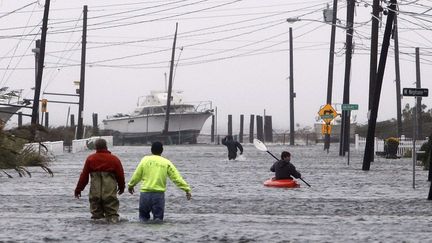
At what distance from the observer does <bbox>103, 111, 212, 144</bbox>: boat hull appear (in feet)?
324

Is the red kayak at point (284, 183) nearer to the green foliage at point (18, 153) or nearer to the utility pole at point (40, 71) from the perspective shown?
the green foliage at point (18, 153)

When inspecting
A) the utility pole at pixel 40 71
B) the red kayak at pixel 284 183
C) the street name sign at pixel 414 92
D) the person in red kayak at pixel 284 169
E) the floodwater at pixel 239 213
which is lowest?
the floodwater at pixel 239 213

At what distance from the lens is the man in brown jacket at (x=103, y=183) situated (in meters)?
16.3

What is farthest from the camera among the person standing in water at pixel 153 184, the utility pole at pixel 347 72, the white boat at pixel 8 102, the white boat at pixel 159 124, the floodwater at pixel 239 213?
the white boat at pixel 159 124

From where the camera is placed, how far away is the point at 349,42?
53750mm

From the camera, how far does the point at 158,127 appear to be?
329 ft

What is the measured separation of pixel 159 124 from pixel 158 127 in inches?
14.5

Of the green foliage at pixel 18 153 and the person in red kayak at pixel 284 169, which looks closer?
the person in red kayak at pixel 284 169

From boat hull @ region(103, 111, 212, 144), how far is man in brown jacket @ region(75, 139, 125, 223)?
8122 centimetres

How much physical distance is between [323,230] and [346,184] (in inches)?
498

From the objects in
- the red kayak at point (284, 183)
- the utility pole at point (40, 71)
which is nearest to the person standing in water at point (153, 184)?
the red kayak at point (284, 183)

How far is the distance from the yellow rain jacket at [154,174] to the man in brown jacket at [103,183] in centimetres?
36

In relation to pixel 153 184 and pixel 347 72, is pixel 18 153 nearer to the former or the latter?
pixel 153 184

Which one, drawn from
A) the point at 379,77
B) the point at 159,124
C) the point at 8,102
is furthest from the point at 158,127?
the point at 379,77
